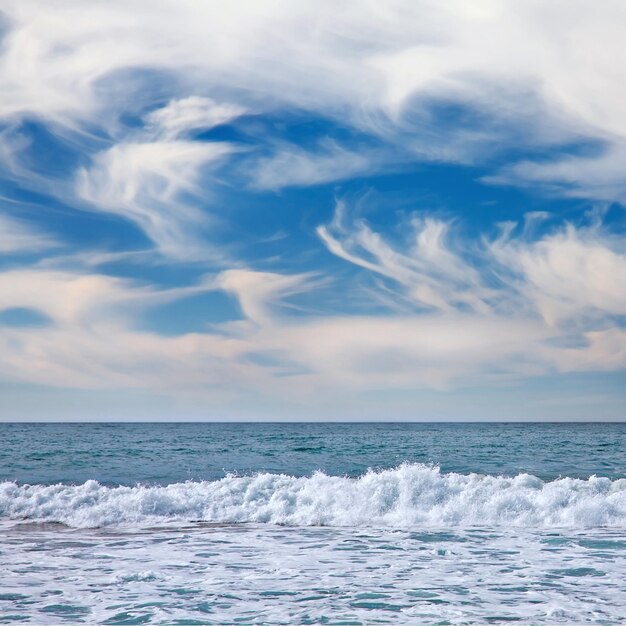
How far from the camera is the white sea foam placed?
17.8 metres

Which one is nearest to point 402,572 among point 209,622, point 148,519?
point 209,622

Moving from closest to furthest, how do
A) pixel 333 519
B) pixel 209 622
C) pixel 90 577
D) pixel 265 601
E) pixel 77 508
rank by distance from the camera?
1. pixel 209 622
2. pixel 265 601
3. pixel 90 577
4. pixel 333 519
5. pixel 77 508

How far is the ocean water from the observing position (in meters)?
9.73

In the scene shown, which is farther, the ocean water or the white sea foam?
the white sea foam

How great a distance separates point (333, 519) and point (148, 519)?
5367 mm

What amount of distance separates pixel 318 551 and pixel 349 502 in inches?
203

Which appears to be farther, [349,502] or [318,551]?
[349,502]

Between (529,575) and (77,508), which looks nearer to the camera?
(529,575)

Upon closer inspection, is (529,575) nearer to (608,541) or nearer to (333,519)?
(608,541)

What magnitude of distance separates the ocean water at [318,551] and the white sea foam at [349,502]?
0.17 ft

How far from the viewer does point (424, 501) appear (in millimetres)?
19000

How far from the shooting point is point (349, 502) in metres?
19.0

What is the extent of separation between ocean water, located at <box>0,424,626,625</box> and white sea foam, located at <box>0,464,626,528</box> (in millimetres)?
51

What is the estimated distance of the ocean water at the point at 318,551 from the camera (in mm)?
9727
